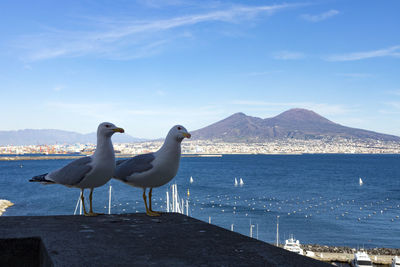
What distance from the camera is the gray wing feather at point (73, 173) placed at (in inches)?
171

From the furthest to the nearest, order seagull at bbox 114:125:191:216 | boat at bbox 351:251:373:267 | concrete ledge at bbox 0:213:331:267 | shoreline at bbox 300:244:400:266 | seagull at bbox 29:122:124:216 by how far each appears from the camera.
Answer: shoreline at bbox 300:244:400:266, boat at bbox 351:251:373:267, seagull at bbox 114:125:191:216, seagull at bbox 29:122:124:216, concrete ledge at bbox 0:213:331:267

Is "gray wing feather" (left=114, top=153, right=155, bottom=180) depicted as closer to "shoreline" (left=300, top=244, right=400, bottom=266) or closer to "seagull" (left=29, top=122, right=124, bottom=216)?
"seagull" (left=29, top=122, right=124, bottom=216)

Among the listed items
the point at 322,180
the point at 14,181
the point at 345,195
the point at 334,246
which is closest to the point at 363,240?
the point at 334,246

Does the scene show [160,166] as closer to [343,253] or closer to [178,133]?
[178,133]

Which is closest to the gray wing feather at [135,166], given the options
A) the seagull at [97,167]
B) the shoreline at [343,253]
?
the seagull at [97,167]

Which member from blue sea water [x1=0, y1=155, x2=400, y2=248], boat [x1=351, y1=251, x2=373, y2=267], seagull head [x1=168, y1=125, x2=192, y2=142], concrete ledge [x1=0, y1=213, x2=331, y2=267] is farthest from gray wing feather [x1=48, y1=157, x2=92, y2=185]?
blue sea water [x1=0, y1=155, x2=400, y2=248]

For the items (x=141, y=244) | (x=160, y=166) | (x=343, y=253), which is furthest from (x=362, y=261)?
(x=141, y=244)

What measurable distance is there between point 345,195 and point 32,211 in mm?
55827

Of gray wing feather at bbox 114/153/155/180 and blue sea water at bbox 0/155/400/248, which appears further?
blue sea water at bbox 0/155/400/248

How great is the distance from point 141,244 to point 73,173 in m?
1.80

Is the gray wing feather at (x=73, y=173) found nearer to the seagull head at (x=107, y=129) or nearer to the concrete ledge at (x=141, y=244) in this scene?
the seagull head at (x=107, y=129)

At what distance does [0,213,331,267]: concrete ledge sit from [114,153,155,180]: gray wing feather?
65 centimetres

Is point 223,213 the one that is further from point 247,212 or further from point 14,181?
point 14,181

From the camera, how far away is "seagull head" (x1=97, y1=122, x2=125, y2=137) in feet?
Result: 14.3
